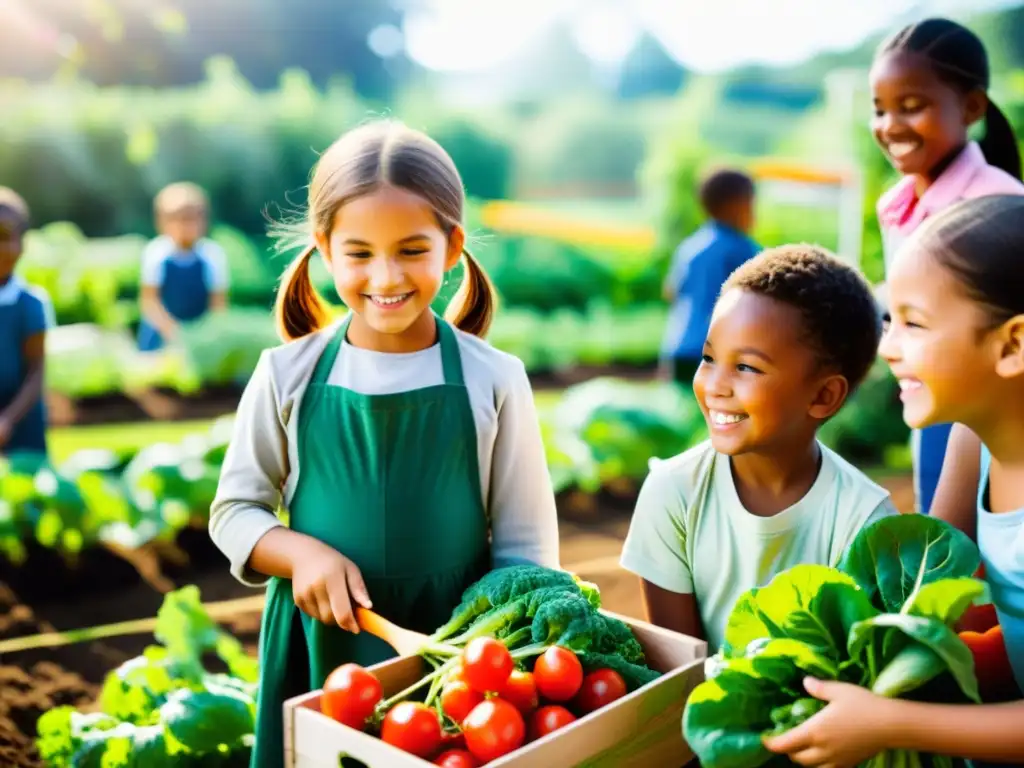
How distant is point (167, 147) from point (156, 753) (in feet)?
39.5

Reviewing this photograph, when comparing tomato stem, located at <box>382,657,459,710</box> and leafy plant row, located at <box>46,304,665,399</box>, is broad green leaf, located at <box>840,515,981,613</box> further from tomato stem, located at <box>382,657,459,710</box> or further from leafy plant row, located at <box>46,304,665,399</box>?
leafy plant row, located at <box>46,304,665,399</box>

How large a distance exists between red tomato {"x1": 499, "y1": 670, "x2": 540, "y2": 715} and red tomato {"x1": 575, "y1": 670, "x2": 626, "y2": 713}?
0.27 feet

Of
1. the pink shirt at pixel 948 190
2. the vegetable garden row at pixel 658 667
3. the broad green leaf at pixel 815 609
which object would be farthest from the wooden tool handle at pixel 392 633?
the pink shirt at pixel 948 190

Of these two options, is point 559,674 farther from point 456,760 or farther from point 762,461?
point 762,461

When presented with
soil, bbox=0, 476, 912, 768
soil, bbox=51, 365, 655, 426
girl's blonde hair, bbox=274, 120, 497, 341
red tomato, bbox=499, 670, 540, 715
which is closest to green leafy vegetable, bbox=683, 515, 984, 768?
red tomato, bbox=499, 670, 540, 715

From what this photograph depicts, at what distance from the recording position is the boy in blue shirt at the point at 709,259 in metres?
6.08

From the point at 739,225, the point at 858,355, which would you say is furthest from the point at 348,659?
the point at 739,225

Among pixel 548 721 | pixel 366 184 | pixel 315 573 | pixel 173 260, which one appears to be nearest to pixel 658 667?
pixel 548 721

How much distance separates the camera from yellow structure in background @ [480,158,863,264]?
12.1 metres

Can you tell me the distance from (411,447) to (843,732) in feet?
3.31

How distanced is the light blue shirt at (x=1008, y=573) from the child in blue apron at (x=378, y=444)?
2.83ft

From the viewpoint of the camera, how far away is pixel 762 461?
2076 millimetres

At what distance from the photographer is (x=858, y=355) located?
6.77 feet

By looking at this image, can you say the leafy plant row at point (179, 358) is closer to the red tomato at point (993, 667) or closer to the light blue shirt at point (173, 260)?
the light blue shirt at point (173, 260)
